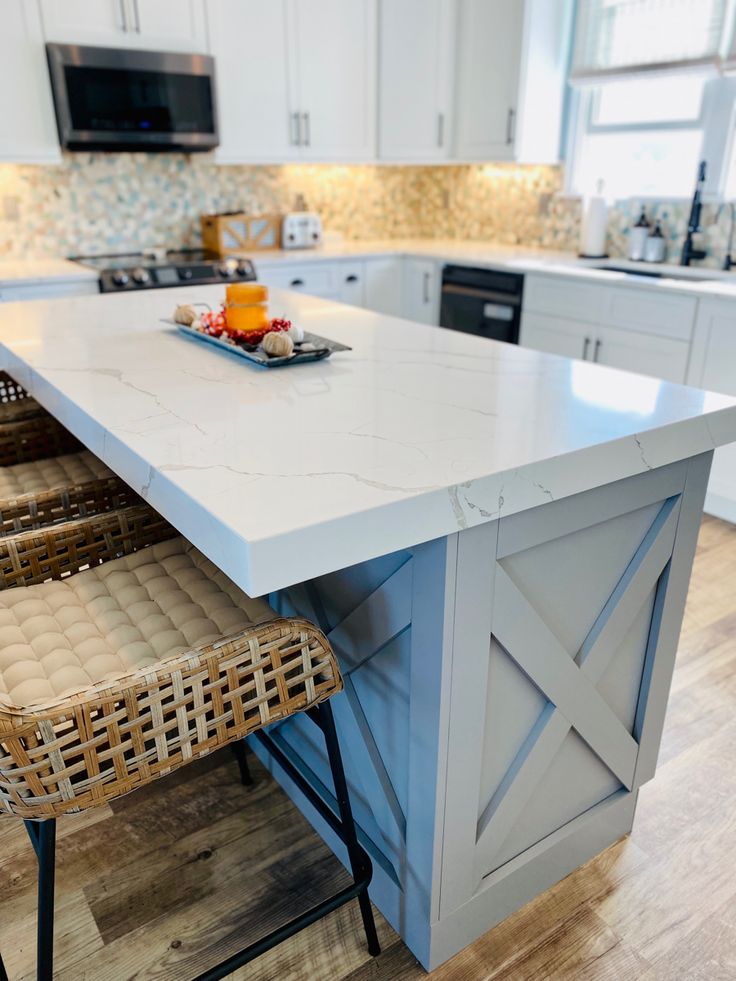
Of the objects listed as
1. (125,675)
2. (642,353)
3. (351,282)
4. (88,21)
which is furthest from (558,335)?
(125,675)

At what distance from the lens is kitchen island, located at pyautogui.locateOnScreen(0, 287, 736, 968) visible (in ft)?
3.43

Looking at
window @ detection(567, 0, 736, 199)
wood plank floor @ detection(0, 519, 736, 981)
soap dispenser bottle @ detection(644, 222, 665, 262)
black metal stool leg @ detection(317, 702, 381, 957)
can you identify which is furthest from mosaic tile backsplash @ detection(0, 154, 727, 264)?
black metal stool leg @ detection(317, 702, 381, 957)

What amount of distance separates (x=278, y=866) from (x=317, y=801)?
0.39 m

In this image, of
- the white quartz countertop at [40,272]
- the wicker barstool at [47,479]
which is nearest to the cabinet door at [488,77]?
the white quartz countertop at [40,272]

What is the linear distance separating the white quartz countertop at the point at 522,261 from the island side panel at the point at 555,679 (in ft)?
6.29

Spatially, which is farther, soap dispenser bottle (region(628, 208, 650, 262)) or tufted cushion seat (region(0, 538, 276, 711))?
soap dispenser bottle (region(628, 208, 650, 262))

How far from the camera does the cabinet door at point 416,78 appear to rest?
13.7 feet

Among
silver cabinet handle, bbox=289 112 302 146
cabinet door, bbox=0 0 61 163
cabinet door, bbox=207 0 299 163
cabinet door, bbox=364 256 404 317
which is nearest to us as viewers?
cabinet door, bbox=0 0 61 163

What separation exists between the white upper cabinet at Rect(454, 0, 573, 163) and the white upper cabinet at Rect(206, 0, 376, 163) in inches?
21.2

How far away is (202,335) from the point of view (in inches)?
73.9

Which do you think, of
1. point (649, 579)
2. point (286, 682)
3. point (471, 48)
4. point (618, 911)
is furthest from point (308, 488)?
point (471, 48)

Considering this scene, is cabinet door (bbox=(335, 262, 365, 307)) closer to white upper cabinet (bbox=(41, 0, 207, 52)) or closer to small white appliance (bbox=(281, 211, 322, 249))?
small white appliance (bbox=(281, 211, 322, 249))

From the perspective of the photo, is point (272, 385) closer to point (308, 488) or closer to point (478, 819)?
point (308, 488)

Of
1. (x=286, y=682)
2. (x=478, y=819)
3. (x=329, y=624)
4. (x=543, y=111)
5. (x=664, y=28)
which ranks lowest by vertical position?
(x=478, y=819)
